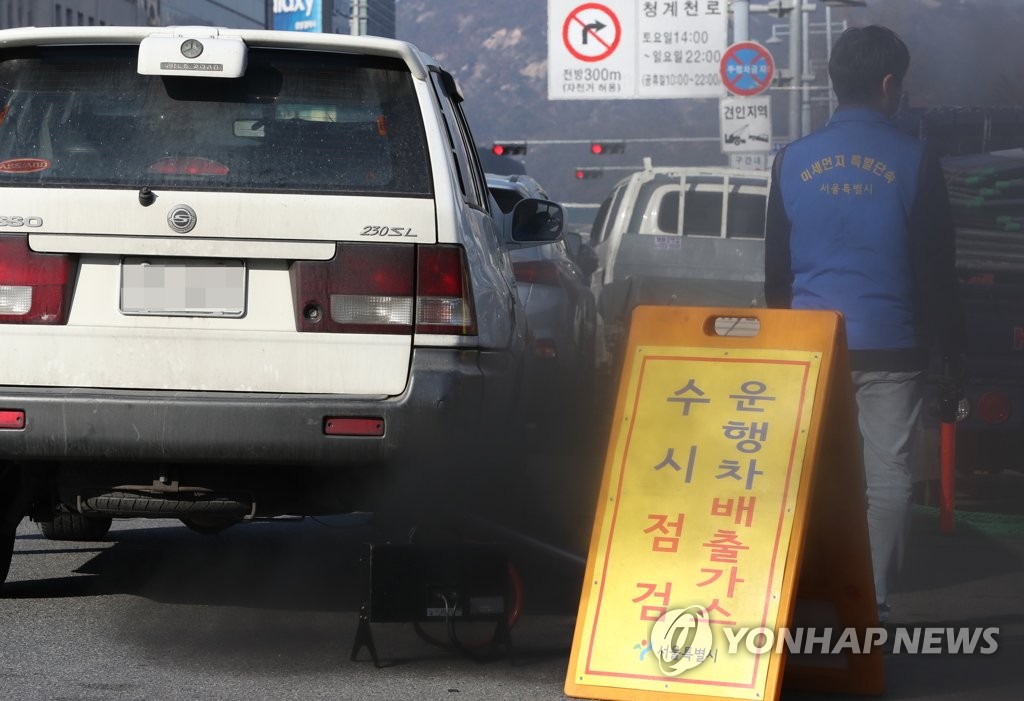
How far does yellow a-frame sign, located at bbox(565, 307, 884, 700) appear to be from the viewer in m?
4.66

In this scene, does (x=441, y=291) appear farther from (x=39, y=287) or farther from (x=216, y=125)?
(x=39, y=287)

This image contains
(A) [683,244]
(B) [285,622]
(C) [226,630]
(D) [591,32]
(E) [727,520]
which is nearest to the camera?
(E) [727,520]

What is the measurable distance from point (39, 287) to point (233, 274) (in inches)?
22.6

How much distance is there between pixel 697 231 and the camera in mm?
18922

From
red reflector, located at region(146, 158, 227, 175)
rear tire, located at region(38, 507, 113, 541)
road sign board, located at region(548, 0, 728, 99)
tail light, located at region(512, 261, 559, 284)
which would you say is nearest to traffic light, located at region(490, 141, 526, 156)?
road sign board, located at region(548, 0, 728, 99)

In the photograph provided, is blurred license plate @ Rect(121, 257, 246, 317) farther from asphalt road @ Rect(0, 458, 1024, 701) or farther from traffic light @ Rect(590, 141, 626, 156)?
traffic light @ Rect(590, 141, 626, 156)

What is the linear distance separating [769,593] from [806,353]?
68 centimetres

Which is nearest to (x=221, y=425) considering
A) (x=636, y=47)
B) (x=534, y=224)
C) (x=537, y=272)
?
Answer: (x=534, y=224)

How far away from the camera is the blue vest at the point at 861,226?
5879mm

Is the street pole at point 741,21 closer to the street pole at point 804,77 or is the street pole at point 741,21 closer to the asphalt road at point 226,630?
the street pole at point 804,77

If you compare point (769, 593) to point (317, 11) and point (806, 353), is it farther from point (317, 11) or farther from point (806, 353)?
point (317, 11)

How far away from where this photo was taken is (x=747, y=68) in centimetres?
2888

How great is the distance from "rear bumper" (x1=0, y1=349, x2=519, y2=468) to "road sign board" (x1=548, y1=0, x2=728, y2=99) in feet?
88.1

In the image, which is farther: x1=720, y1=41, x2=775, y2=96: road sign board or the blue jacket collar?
x1=720, y1=41, x2=775, y2=96: road sign board
